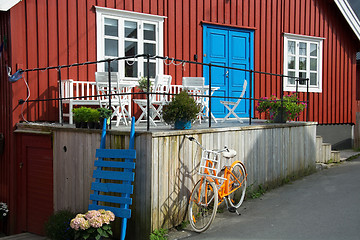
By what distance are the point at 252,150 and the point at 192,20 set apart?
4085mm

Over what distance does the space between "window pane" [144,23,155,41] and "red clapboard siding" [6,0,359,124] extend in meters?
0.32

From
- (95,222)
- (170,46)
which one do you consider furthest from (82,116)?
(170,46)

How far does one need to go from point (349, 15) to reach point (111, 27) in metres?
7.62

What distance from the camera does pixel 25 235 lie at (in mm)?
7109

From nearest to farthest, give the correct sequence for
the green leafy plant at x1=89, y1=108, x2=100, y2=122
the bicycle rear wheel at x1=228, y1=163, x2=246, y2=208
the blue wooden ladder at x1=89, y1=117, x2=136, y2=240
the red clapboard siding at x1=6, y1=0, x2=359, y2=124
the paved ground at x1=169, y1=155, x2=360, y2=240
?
the blue wooden ladder at x1=89, y1=117, x2=136, y2=240 → the paved ground at x1=169, y1=155, x2=360, y2=240 → the green leafy plant at x1=89, y1=108, x2=100, y2=122 → the bicycle rear wheel at x1=228, y1=163, x2=246, y2=208 → the red clapboard siding at x1=6, y1=0, x2=359, y2=124

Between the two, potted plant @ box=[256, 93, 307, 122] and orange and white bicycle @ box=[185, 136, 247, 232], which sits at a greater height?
potted plant @ box=[256, 93, 307, 122]

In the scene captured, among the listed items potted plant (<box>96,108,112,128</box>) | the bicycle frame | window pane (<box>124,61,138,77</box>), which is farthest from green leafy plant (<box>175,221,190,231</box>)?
window pane (<box>124,61,138,77</box>)

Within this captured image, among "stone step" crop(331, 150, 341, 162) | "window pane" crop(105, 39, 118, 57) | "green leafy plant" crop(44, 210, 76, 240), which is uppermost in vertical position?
"window pane" crop(105, 39, 118, 57)

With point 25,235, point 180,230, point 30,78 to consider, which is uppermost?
point 30,78

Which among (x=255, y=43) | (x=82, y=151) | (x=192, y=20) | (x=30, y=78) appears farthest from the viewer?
(x=255, y=43)

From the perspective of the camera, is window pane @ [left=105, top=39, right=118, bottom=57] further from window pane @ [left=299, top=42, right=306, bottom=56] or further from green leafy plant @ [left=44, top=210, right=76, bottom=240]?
window pane @ [left=299, top=42, right=306, bottom=56]

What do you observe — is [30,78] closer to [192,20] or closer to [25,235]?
[25,235]

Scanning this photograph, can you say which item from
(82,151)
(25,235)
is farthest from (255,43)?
(25,235)

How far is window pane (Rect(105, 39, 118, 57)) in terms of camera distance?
8461 mm
